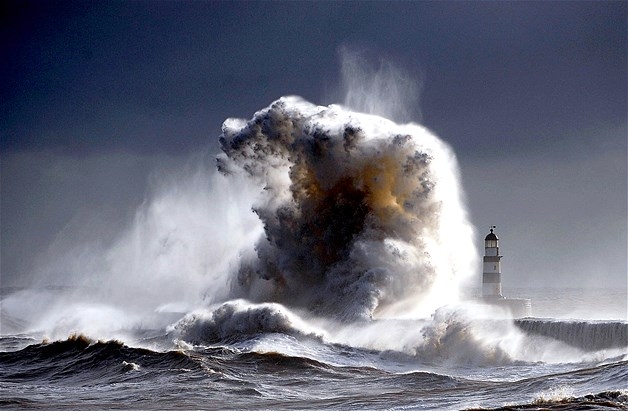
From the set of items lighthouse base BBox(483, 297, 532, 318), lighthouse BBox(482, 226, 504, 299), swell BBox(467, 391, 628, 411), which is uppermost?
lighthouse BBox(482, 226, 504, 299)

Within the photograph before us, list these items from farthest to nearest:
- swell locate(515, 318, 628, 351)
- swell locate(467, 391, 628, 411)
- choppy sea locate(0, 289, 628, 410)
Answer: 1. swell locate(515, 318, 628, 351)
2. choppy sea locate(0, 289, 628, 410)
3. swell locate(467, 391, 628, 411)

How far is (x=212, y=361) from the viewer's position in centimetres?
2434

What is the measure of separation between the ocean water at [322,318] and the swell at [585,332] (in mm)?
35

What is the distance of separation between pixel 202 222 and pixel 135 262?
5.63 metres

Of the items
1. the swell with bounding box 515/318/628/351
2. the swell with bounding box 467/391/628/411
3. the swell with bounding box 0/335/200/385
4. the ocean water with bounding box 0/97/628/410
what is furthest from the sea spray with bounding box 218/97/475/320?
the swell with bounding box 467/391/628/411

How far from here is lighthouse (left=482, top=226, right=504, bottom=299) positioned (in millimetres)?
32000

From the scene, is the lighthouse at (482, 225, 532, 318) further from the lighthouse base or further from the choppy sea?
the choppy sea

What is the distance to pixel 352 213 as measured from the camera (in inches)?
1248

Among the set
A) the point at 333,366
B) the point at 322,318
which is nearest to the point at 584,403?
the point at 333,366

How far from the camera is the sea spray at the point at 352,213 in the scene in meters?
30.3

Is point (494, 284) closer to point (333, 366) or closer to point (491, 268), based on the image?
point (491, 268)

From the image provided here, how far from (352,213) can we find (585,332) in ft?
31.1

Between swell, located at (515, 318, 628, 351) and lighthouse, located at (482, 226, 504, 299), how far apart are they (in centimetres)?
610

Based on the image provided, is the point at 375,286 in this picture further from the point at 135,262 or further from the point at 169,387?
the point at 135,262
